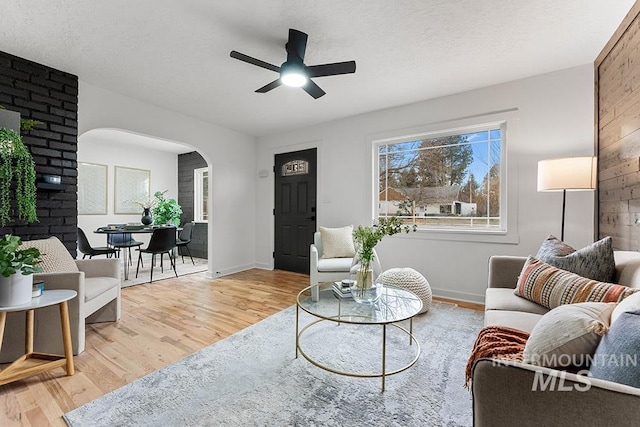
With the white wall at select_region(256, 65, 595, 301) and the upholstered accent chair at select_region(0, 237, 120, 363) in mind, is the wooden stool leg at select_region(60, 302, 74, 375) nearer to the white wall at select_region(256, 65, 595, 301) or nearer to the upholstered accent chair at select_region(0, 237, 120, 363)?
the upholstered accent chair at select_region(0, 237, 120, 363)

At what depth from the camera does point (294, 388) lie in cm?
169

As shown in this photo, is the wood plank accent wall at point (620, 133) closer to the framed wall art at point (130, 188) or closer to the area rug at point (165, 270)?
the area rug at point (165, 270)

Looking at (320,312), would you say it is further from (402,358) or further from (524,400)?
(524,400)

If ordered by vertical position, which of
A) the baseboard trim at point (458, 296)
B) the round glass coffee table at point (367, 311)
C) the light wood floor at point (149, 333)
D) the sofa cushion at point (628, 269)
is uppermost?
the sofa cushion at point (628, 269)

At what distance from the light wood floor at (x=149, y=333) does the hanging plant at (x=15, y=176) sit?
1.15 meters

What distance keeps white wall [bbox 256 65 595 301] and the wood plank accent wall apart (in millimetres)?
171

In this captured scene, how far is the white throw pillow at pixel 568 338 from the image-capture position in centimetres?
90

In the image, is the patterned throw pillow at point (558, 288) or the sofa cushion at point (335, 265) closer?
the patterned throw pillow at point (558, 288)

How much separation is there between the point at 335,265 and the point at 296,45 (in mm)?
2161

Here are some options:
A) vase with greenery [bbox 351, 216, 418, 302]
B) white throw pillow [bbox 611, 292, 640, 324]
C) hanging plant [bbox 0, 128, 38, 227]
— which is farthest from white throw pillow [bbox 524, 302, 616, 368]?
hanging plant [bbox 0, 128, 38, 227]

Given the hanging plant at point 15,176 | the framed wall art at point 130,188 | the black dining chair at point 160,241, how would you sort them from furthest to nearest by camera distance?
the framed wall art at point 130,188
the black dining chair at point 160,241
the hanging plant at point 15,176

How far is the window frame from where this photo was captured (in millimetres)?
3043

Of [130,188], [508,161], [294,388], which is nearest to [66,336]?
[294,388]

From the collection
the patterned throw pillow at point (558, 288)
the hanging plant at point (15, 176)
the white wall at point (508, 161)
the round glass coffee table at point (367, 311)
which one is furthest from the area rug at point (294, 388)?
the hanging plant at point (15, 176)
